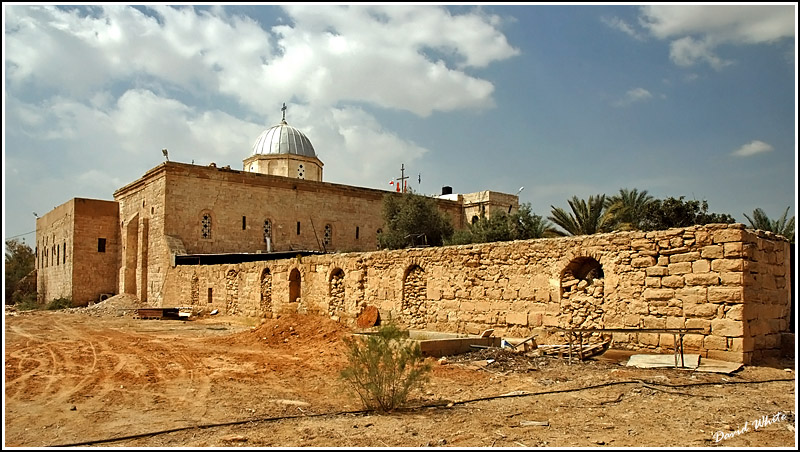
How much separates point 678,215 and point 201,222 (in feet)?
70.3

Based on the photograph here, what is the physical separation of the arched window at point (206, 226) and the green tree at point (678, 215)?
789 inches

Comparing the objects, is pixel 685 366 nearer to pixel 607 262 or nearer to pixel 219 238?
pixel 607 262

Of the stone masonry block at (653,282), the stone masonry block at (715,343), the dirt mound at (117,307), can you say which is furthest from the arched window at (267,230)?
the stone masonry block at (715,343)

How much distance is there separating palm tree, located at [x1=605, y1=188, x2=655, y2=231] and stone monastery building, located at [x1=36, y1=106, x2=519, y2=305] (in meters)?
13.4

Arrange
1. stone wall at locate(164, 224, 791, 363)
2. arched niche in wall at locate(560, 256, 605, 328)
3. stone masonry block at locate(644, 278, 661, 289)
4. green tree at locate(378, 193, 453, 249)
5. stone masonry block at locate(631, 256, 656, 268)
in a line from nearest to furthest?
stone wall at locate(164, 224, 791, 363), stone masonry block at locate(644, 278, 661, 289), stone masonry block at locate(631, 256, 656, 268), arched niche in wall at locate(560, 256, 605, 328), green tree at locate(378, 193, 453, 249)

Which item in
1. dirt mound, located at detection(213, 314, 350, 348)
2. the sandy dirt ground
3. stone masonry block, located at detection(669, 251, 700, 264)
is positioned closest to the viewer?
the sandy dirt ground

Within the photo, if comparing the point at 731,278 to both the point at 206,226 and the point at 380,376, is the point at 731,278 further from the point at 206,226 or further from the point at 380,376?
the point at 206,226

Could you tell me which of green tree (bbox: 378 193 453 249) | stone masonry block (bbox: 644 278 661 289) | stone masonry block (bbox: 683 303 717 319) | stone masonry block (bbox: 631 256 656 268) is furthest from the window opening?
stone masonry block (bbox: 683 303 717 319)

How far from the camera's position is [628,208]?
2462cm

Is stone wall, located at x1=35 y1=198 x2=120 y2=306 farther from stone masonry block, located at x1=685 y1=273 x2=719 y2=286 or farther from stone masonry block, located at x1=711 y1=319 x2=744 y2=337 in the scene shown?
stone masonry block, located at x1=711 y1=319 x2=744 y2=337

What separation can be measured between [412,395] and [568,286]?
15.6 feet

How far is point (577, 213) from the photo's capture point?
79.0ft

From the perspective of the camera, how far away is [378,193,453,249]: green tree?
34.8 m

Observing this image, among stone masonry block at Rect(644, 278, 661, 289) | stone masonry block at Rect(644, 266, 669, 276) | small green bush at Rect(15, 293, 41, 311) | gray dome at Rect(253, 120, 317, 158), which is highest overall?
gray dome at Rect(253, 120, 317, 158)
